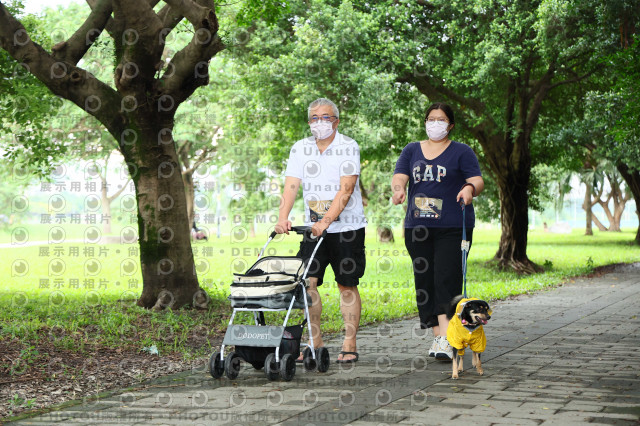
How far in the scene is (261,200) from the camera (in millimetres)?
46406

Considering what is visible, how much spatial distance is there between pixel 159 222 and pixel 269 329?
15.5 feet

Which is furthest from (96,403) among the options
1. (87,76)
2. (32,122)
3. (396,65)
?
(396,65)

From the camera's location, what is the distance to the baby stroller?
566 cm

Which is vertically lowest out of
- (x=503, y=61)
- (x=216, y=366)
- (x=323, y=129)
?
(x=216, y=366)

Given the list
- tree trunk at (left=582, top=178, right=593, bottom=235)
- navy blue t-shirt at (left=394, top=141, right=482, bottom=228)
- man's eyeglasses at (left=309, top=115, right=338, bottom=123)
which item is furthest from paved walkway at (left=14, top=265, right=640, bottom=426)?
tree trunk at (left=582, top=178, right=593, bottom=235)

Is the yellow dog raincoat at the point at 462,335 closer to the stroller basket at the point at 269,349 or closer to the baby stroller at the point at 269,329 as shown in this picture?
the baby stroller at the point at 269,329

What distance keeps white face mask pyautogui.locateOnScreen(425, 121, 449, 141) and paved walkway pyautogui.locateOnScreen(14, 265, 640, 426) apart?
1979 mm

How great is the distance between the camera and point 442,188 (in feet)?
21.4

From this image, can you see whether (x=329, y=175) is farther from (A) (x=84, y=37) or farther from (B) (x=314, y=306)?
(A) (x=84, y=37)

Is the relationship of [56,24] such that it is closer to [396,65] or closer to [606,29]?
[396,65]

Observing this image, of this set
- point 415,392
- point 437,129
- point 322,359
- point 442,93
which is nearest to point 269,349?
point 322,359

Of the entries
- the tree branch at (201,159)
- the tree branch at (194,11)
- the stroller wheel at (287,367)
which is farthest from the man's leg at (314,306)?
the tree branch at (201,159)

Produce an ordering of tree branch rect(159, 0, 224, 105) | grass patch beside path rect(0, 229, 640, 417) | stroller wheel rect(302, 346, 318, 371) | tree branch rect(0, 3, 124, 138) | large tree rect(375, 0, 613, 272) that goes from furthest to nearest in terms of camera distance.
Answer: large tree rect(375, 0, 613, 272)
tree branch rect(0, 3, 124, 138)
tree branch rect(159, 0, 224, 105)
grass patch beside path rect(0, 229, 640, 417)
stroller wheel rect(302, 346, 318, 371)

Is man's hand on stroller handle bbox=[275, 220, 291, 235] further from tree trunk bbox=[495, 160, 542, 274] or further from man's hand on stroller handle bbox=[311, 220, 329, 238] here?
tree trunk bbox=[495, 160, 542, 274]
